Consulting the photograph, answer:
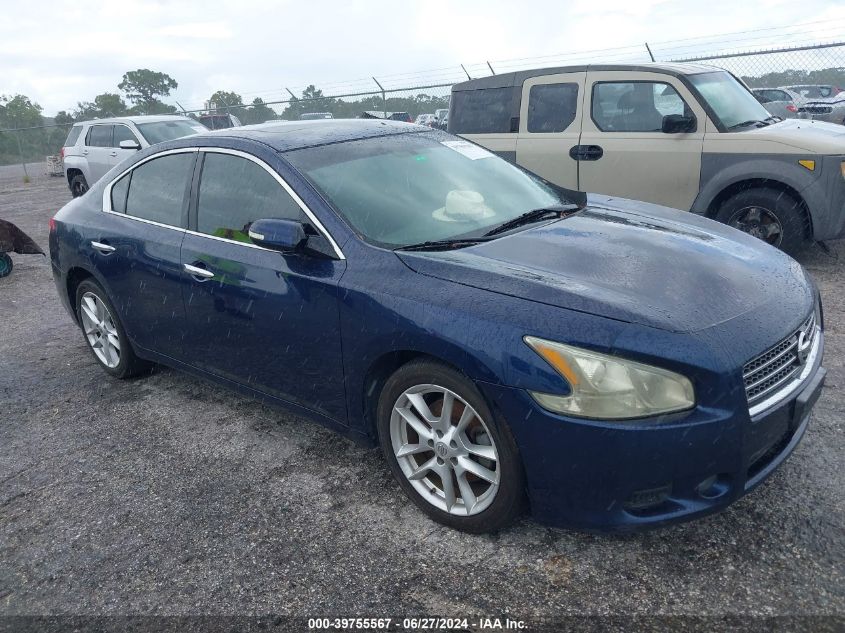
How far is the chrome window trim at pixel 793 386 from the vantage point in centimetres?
244

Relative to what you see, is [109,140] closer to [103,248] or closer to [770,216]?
[103,248]

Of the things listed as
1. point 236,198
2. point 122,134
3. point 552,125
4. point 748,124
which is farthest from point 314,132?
point 122,134

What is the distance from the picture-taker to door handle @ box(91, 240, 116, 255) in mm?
4293

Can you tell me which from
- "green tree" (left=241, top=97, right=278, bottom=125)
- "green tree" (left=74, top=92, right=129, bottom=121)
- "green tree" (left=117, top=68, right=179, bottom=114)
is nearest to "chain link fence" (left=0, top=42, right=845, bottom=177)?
"green tree" (left=241, top=97, right=278, bottom=125)

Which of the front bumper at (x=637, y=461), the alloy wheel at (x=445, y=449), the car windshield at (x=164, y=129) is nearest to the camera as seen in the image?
the front bumper at (x=637, y=461)

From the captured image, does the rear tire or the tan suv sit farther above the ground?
the tan suv

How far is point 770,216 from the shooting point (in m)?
6.15

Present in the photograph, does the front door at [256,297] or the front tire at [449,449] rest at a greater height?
the front door at [256,297]

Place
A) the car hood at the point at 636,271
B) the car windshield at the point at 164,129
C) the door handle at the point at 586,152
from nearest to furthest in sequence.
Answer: the car hood at the point at 636,271
the door handle at the point at 586,152
the car windshield at the point at 164,129

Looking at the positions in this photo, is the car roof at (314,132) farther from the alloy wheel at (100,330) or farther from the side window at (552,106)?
the side window at (552,106)

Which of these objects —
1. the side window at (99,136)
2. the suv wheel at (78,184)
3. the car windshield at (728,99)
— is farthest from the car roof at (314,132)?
the suv wheel at (78,184)

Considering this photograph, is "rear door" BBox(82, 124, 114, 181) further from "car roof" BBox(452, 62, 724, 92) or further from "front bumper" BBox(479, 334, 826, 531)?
"front bumper" BBox(479, 334, 826, 531)

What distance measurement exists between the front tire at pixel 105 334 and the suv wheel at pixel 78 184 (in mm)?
10169

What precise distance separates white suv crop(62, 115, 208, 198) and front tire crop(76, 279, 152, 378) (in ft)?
25.4
